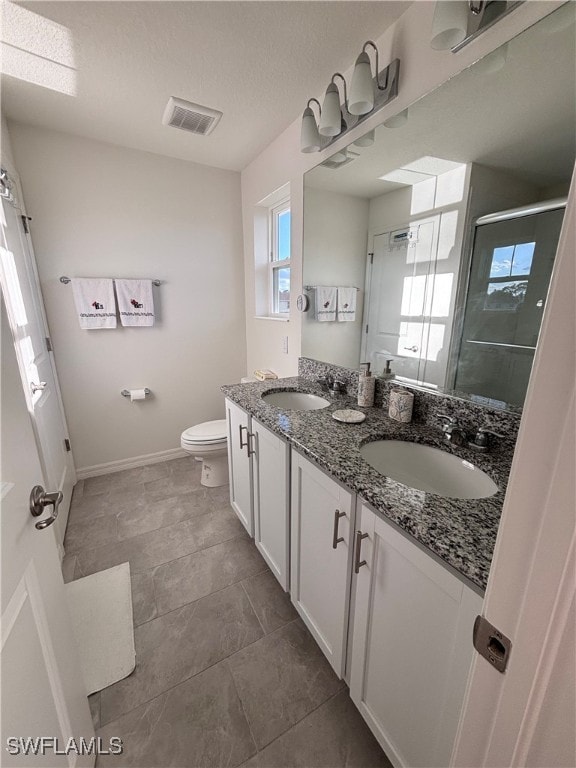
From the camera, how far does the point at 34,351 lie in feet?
6.12

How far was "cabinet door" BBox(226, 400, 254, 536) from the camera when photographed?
1.64 metres

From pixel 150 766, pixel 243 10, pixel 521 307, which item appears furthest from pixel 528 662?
pixel 243 10

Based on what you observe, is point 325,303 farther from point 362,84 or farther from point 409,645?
point 409,645

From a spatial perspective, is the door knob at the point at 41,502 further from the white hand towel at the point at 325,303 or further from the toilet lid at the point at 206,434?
the white hand towel at the point at 325,303

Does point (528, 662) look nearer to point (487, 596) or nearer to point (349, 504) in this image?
point (487, 596)

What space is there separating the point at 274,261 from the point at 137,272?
3.73 feet

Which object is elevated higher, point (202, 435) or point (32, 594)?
point (32, 594)

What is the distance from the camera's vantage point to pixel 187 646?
131cm

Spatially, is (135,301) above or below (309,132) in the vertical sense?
below

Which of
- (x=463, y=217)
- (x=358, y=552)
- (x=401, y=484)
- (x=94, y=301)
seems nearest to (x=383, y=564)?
(x=358, y=552)

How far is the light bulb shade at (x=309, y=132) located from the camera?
1588 mm

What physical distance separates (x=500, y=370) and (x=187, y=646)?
5.57 ft

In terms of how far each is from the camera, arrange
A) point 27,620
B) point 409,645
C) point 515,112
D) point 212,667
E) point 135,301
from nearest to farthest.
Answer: point 27,620
point 409,645
point 515,112
point 212,667
point 135,301

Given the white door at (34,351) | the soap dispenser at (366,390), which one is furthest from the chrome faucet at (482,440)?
the white door at (34,351)
